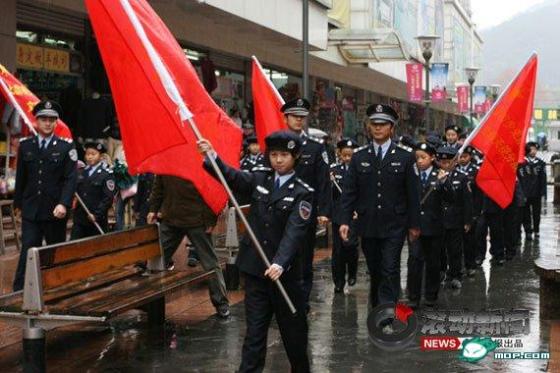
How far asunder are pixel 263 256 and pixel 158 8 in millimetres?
11951

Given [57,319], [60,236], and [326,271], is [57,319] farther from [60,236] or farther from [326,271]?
[326,271]

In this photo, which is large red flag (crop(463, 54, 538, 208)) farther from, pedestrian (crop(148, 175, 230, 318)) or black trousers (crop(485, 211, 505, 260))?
pedestrian (crop(148, 175, 230, 318))

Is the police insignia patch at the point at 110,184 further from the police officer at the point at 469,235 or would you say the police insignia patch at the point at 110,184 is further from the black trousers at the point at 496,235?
the black trousers at the point at 496,235

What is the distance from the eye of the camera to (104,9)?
7148mm

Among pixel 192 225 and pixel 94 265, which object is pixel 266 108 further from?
pixel 94 265

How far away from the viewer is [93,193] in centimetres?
1102

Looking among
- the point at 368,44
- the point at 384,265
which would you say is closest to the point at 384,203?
the point at 384,265

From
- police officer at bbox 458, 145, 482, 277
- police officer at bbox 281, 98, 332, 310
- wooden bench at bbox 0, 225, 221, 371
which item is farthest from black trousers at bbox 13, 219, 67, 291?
police officer at bbox 458, 145, 482, 277

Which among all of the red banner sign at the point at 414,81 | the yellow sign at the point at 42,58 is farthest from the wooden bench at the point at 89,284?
the red banner sign at the point at 414,81

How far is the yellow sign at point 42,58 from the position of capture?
16.4m

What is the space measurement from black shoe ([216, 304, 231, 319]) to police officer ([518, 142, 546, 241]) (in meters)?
10.6

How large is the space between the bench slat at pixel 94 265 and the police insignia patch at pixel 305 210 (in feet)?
6.28

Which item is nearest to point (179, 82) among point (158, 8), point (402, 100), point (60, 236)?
point (60, 236)

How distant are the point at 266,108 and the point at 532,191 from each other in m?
9.44
